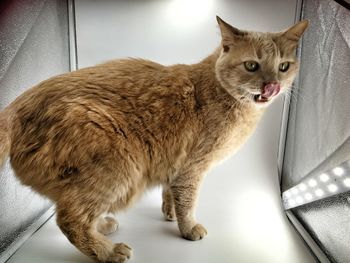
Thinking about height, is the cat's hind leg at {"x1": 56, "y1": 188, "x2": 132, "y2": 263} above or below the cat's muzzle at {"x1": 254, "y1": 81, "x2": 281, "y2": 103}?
below

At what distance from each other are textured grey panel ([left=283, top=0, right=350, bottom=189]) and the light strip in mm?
29

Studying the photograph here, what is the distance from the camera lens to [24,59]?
153 cm

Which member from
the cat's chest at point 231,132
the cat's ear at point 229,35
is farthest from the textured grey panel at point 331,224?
the cat's ear at point 229,35

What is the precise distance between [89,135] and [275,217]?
31.6 inches

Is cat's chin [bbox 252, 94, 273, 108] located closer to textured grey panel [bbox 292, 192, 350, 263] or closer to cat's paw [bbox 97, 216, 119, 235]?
textured grey panel [bbox 292, 192, 350, 263]

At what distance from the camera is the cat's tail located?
4.42 ft

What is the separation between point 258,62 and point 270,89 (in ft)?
0.33

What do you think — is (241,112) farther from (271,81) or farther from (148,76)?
(148,76)

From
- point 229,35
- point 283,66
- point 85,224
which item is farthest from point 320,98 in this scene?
point 85,224

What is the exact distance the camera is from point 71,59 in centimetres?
180

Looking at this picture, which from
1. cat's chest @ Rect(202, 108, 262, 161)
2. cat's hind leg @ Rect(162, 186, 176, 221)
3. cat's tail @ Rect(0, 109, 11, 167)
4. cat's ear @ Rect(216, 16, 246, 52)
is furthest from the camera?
cat's hind leg @ Rect(162, 186, 176, 221)

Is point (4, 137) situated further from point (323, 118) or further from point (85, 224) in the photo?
point (323, 118)

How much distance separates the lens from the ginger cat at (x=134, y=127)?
53.6 inches

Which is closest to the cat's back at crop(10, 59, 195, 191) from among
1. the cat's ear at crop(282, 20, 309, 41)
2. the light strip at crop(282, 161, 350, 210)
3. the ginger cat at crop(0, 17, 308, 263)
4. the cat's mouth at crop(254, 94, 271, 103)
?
the ginger cat at crop(0, 17, 308, 263)
